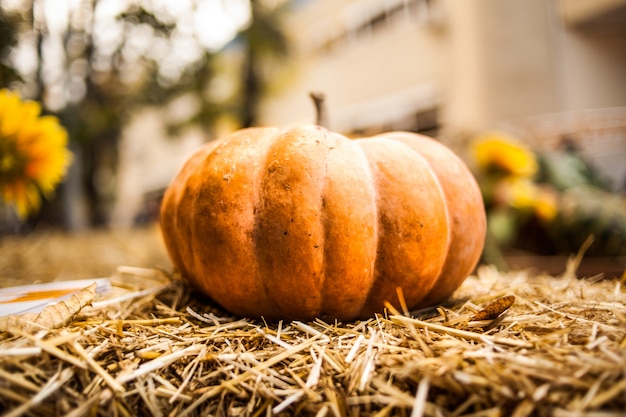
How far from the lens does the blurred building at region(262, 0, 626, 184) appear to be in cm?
614

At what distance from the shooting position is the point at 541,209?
9.95ft

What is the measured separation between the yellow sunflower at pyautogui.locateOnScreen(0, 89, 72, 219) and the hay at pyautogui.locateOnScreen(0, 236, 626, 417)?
2.30ft

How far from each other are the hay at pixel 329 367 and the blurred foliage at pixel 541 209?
170cm

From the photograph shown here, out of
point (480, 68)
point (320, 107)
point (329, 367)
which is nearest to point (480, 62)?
point (480, 68)

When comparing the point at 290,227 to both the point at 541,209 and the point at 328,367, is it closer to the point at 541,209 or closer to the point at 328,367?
the point at 328,367

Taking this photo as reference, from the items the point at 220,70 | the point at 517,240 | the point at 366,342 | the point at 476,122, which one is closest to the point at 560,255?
the point at 517,240

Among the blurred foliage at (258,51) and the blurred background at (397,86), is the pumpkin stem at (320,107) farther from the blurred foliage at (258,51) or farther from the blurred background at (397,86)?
the blurred foliage at (258,51)

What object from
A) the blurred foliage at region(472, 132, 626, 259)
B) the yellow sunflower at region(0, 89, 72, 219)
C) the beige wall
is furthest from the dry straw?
the beige wall

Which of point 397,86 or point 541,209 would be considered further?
point 397,86

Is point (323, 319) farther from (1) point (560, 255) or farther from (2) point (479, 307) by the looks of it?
(1) point (560, 255)

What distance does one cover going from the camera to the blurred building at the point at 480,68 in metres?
6.14

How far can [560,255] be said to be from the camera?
9.32 feet

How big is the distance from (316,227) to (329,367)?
358mm

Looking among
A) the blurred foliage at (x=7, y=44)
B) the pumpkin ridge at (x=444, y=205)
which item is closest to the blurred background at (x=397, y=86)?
the blurred foliage at (x=7, y=44)
